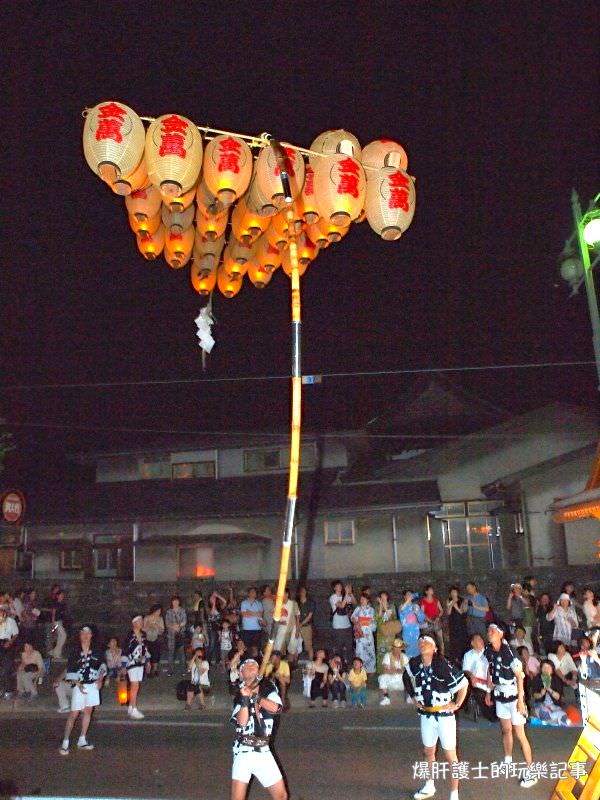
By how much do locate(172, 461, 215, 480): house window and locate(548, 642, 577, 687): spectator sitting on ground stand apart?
1544cm

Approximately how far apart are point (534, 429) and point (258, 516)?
9.30m

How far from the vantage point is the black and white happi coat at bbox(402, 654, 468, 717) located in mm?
7508

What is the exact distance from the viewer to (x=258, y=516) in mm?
21984

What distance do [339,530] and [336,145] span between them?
1604cm

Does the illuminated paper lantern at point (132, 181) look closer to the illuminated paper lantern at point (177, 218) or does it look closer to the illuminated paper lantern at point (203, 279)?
the illuminated paper lantern at point (177, 218)

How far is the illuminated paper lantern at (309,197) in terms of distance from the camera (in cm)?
777

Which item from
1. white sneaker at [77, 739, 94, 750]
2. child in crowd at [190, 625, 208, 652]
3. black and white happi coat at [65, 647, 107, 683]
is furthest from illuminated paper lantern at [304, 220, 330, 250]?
child in crowd at [190, 625, 208, 652]

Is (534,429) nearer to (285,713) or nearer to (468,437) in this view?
(468,437)

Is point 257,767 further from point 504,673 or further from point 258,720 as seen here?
point 504,673

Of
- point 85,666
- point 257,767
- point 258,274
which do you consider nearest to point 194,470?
point 85,666

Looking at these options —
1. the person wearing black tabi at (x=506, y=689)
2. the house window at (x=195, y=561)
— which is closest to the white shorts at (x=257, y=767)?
the person wearing black tabi at (x=506, y=689)

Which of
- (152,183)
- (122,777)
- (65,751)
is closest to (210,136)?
(152,183)

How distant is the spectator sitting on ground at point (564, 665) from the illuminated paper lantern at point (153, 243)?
9.37m

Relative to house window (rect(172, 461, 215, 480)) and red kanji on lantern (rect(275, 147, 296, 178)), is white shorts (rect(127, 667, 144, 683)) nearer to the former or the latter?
red kanji on lantern (rect(275, 147, 296, 178))
